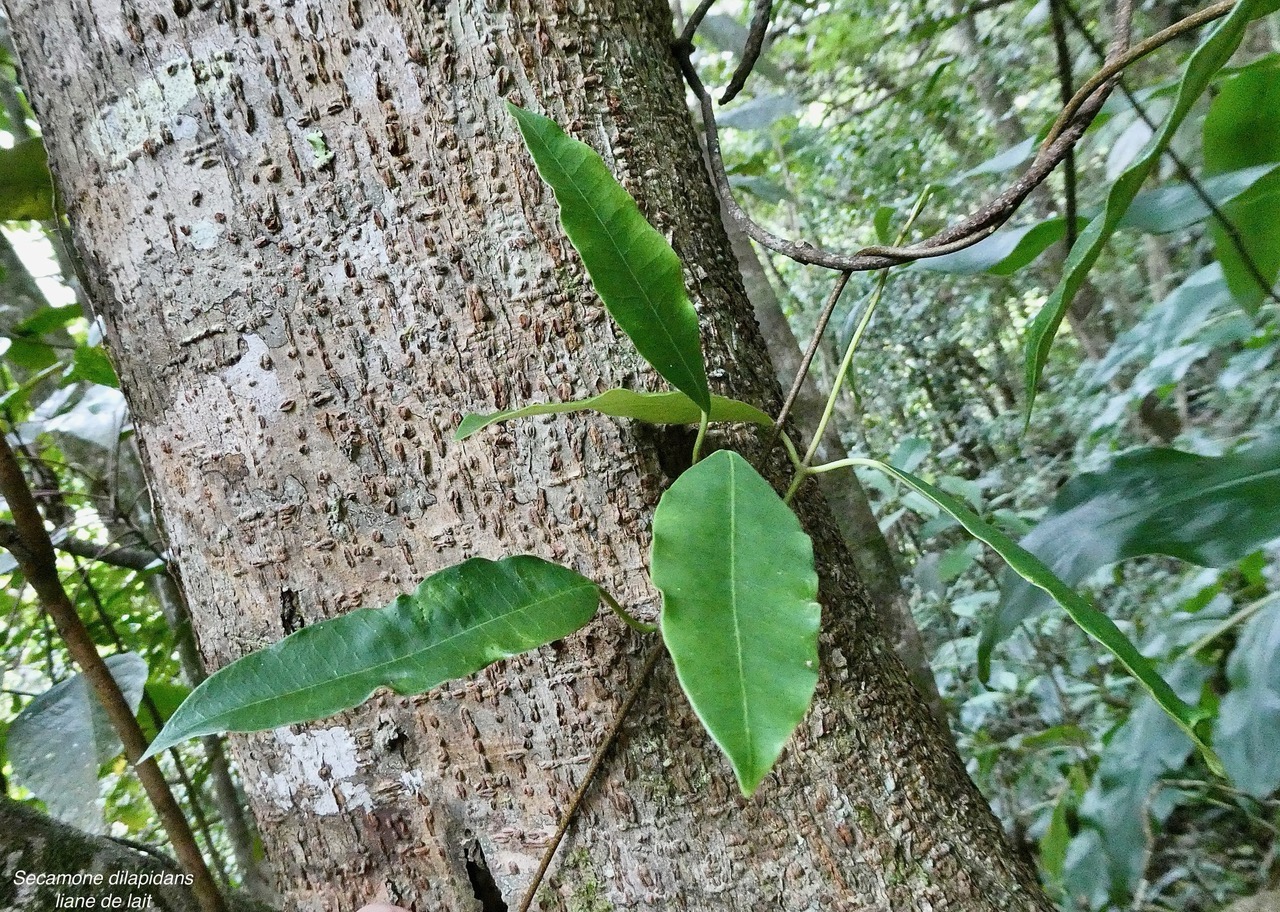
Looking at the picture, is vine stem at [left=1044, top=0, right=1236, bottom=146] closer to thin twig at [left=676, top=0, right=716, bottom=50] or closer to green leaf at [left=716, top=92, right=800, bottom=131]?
thin twig at [left=676, top=0, right=716, bottom=50]

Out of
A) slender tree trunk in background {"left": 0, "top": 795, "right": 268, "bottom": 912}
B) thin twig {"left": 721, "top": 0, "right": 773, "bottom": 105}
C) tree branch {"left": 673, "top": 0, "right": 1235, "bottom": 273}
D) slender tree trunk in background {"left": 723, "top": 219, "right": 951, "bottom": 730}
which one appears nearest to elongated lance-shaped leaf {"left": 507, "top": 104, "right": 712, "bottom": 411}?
tree branch {"left": 673, "top": 0, "right": 1235, "bottom": 273}

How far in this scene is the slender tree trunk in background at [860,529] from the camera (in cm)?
137

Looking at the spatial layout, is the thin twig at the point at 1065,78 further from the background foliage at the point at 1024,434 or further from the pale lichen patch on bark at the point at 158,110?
the pale lichen patch on bark at the point at 158,110

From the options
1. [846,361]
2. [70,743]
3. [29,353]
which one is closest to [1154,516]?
[846,361]

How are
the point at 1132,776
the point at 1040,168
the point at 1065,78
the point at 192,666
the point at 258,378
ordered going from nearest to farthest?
the point at 1040,168
the point at 258,378
the point at 1065,78
the point at 1132,776
the point at 192,666

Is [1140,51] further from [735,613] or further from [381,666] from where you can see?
[381,666]

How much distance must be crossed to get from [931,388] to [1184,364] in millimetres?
2122

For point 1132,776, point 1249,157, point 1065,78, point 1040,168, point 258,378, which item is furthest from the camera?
point 1132,776

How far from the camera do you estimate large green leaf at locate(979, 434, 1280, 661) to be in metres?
0.67

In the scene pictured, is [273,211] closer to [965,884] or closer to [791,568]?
[791,568]

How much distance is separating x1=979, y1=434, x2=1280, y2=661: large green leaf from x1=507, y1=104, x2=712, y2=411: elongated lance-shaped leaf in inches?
17.6

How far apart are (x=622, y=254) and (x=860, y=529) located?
110 centimetres

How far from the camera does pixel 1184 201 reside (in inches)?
28.2

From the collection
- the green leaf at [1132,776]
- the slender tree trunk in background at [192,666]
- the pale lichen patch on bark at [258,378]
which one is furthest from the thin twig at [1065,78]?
the slender tree trunk in background at [192,666]
